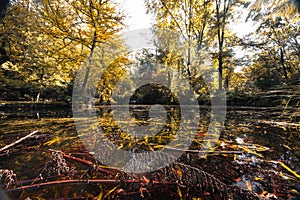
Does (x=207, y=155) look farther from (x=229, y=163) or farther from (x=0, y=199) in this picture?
(x=0, y=199)

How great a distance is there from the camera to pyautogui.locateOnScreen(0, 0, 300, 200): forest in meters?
0.66

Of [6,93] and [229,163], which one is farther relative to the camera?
[6,93]

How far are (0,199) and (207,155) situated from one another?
101 centimetres

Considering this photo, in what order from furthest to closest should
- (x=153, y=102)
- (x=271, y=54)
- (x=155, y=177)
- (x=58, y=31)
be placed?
(x=153, y=102) → (x=271, y=54) → (x=58, y=31) → (x=155, y=177)

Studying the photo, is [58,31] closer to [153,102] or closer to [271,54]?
[153,102]

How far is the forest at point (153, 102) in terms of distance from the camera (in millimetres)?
664

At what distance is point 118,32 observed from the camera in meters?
5.91

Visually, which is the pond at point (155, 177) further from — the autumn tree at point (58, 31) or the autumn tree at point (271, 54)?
the autumn tree at point (271, 54)

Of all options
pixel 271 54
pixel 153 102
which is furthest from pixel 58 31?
pixel 271 54

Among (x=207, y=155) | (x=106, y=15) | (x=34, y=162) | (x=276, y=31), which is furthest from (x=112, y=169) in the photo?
(x=276, y=31)

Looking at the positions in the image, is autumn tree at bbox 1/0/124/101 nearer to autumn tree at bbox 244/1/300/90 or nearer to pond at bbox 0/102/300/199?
pond at bbox 0/102/300/199

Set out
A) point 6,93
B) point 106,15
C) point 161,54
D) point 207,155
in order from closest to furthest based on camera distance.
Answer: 1. point 207,155
2. point 106,15
3. point 6,93
4. point 161,54

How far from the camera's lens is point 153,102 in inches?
382

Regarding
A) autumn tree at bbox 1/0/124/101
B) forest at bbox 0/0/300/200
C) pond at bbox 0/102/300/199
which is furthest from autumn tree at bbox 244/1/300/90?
pond at bbox 0/102/300/199
